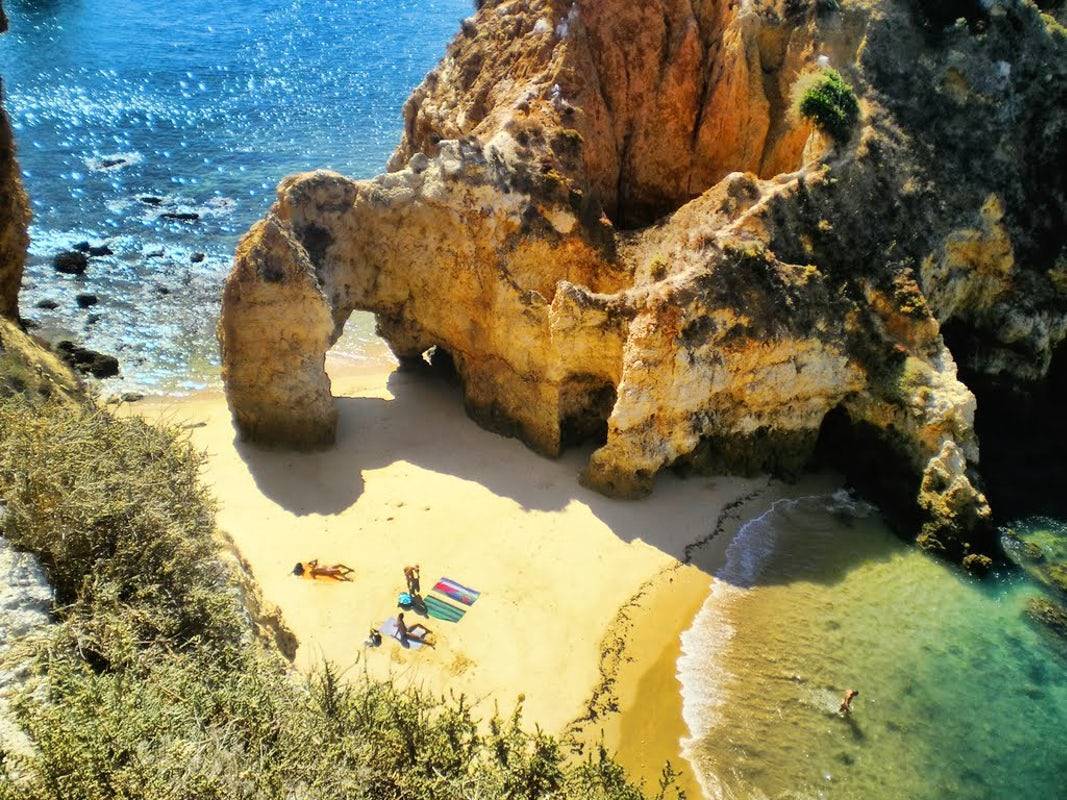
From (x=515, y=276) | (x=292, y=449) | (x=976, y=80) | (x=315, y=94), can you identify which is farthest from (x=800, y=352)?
(x=315, y=94)

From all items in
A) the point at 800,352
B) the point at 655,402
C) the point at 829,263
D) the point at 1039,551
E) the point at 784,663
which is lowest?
the point at 784,663

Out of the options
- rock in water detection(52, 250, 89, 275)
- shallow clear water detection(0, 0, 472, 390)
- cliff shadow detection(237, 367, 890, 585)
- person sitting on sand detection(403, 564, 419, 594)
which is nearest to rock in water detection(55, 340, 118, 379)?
shallow clear water detection(0, 0, 472, 390)

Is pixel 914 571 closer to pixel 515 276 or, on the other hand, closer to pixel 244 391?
pixel 515 276

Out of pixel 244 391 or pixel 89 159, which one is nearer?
pixel 244 391

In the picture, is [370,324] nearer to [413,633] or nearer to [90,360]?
[90,360]

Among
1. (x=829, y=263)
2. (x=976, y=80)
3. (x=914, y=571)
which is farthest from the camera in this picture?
(x=976, y=80)

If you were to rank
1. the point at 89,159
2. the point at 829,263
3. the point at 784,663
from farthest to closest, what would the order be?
the point at 89,159 → the point at 829,263 → the point at 784,663

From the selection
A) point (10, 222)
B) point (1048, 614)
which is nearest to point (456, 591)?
point (1048, 614)

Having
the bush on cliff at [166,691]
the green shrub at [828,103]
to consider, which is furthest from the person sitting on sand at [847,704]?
the green shrub at [828,103]
